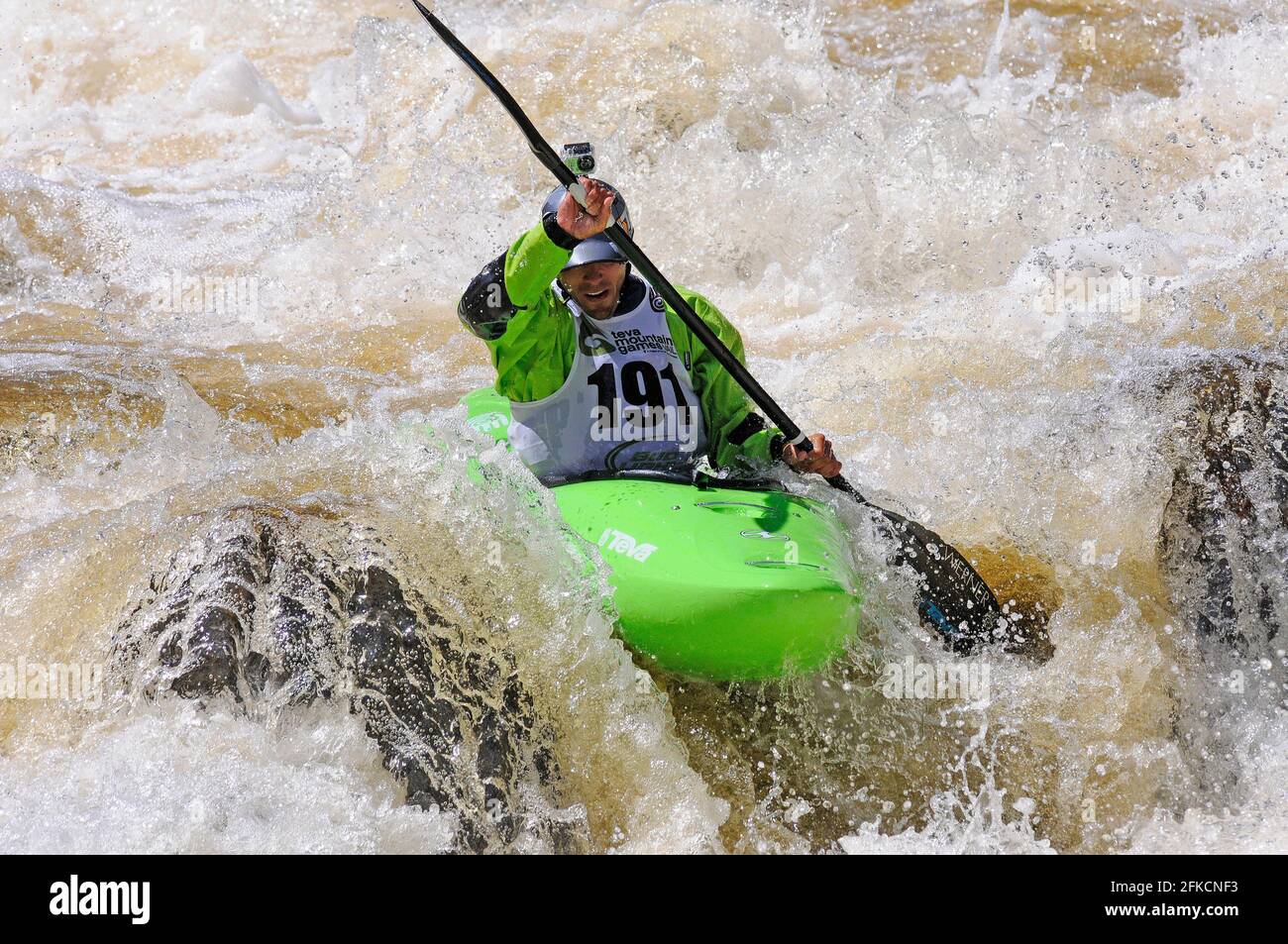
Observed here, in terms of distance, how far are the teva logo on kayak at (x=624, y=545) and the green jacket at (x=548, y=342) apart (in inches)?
21.3

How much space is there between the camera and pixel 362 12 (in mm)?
8680

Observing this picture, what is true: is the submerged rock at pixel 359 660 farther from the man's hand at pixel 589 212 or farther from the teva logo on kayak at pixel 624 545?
the man's hand at pixel 589 212

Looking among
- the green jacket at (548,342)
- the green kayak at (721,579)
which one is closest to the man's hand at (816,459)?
the green jacket at (548,342)

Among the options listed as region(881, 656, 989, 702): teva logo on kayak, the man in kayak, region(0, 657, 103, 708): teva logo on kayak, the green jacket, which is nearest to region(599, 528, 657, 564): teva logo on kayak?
the man in kayak

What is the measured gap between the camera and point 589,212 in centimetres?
310

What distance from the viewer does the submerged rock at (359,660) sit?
3051 millimetres

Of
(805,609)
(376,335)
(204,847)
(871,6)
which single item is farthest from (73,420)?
(871,6)

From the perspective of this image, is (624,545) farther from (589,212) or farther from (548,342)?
(589,212)

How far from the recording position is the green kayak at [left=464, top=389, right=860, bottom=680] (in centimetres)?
316

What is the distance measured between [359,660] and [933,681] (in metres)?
1.67

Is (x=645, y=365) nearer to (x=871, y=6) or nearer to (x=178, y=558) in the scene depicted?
(x=178, y=558)

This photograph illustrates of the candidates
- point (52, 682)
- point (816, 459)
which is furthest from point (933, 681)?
point (52, 682)

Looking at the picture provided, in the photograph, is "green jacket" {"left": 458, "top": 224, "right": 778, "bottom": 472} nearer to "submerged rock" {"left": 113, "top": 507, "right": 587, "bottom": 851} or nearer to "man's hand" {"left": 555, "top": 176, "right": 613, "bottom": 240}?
"man's hand" {"left": 555, "top": 176, "right": 613, "bottom": 240}

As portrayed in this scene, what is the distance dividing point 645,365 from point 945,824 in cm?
161
